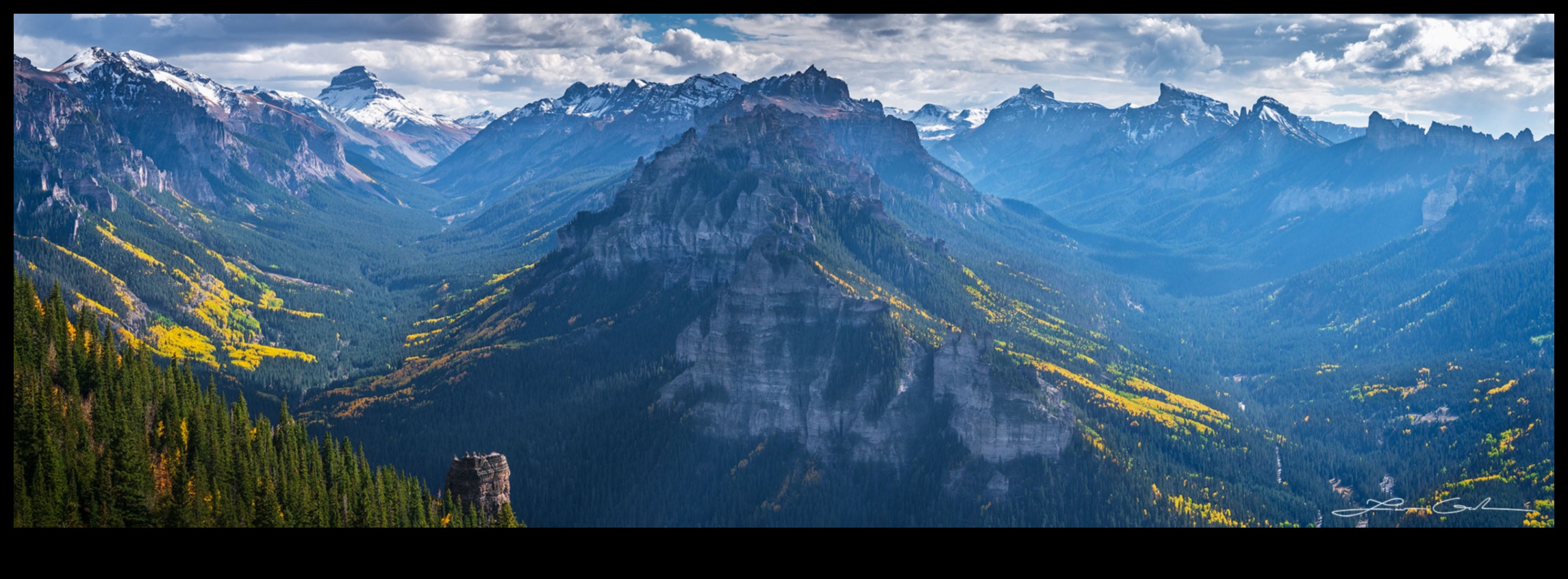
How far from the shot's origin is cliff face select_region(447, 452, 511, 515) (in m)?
93.6

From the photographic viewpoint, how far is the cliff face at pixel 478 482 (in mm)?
93625

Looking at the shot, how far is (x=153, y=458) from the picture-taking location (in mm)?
78188
